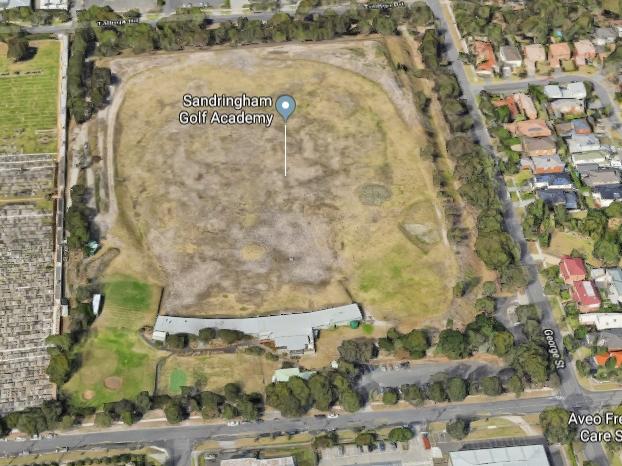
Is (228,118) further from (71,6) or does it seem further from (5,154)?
(71,6)

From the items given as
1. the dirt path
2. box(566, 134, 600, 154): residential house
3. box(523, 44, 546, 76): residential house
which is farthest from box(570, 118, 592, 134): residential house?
the dirt path

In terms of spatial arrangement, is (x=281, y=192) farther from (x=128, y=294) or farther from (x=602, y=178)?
(x=602, y=178)

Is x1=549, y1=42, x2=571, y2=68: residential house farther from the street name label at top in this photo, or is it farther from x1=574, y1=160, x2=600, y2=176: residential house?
the street name label at top

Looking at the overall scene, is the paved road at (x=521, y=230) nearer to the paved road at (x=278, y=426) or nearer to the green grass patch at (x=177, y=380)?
the paved road at (x=278, y=426)

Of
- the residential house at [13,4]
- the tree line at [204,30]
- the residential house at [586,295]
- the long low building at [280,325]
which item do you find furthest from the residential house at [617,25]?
the residential house at [13,4]

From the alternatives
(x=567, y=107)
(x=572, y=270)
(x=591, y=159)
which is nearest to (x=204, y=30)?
(x=567, y=107)
